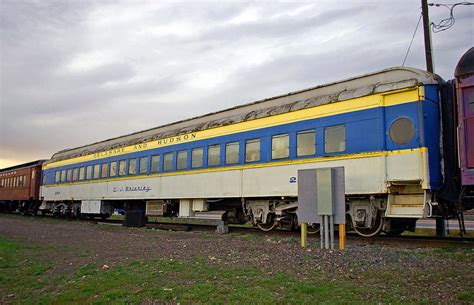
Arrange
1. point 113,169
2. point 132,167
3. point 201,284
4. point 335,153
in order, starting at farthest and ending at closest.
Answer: point 113,169, point 132,167, point 335,153, point 201,284

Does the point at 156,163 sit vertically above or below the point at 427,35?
below

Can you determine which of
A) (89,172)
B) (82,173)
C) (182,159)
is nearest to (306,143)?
(182,159)

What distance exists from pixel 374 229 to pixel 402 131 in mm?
2629

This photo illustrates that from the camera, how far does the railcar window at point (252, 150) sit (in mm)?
13719

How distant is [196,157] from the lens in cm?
1620

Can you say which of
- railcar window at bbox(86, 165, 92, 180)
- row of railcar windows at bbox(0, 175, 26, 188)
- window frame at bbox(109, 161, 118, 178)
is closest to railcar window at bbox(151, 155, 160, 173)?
window frame at bbox(109, 161, 118, 178)

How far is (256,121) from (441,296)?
362 inches

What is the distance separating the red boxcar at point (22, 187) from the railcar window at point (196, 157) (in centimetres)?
1887

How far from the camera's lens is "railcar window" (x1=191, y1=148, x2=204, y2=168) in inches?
628

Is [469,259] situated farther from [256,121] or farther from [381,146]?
[256,121]

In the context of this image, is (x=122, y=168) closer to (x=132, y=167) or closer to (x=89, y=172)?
(x=132, y=167)

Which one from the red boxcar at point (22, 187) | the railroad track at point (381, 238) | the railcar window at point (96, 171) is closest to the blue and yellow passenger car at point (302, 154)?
the railroad track at point (381, 238)

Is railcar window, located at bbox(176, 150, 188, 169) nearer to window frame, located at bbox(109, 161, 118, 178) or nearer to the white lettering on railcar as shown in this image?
the white lettering on railcar

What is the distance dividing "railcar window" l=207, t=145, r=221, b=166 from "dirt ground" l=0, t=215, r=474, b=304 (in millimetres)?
3524
